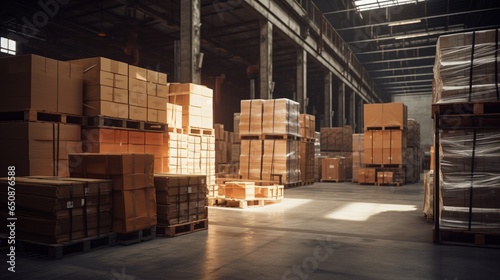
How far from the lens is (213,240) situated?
5156 millimetres

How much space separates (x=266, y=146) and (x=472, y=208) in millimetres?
7712

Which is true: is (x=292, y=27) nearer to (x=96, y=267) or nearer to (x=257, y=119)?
(x=257, y=119)

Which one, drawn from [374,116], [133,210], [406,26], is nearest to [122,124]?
[133,210]

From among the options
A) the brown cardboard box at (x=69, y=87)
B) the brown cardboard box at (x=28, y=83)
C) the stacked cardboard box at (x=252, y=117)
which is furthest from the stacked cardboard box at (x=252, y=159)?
the brown cardboard box at (x=28, y=83)

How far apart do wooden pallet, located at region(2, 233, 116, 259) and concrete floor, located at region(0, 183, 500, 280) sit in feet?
0.34

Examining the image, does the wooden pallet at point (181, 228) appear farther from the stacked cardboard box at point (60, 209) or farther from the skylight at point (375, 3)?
the skylight at point (375, 3)

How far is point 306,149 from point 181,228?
967cm

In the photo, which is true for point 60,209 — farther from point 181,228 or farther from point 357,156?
point 357,156

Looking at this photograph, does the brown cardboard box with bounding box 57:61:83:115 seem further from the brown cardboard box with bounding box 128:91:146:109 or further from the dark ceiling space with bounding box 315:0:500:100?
the dark ceiling space with bounding box 315:0:500:100

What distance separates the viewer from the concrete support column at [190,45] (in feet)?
34.1

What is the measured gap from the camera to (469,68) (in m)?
5.04

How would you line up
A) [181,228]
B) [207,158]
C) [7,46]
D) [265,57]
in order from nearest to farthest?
1. [181,228]
2. [207,158]
3. [265,57]
4. [7,46]

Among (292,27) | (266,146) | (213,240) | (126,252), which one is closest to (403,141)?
(266,146)

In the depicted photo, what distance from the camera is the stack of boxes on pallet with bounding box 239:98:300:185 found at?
1212 centimetres
